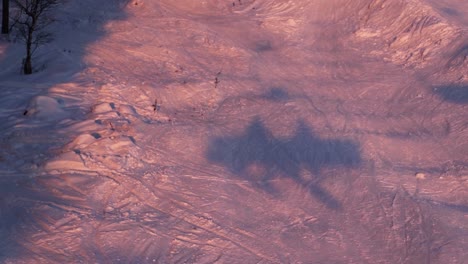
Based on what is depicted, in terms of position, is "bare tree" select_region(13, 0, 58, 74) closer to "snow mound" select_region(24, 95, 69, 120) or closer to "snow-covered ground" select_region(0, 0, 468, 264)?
"snow-covered ground" select_region(0, 0, 468, 264)

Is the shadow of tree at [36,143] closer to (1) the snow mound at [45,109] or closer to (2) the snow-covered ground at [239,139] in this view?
(2) the snow-covered ground at [239,139]

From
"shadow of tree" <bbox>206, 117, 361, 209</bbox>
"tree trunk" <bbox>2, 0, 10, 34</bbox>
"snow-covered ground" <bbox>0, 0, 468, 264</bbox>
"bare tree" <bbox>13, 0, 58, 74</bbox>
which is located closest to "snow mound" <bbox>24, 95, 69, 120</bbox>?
"snow-covered ground" <bbox>0, 0, 468, 264</bbox>

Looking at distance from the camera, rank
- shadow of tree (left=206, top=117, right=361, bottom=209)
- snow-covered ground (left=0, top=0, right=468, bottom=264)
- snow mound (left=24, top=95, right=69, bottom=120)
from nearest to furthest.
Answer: snow-covered ground (left=0, top=0, right=468, bottom=264) < shadow of tree (left=206, top=117, right=361, bottom=209) < snow mound (left=24, top=95, right=69, bottom=120)

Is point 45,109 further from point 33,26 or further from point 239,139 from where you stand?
point 239,139

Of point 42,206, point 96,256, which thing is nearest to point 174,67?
point 42,206

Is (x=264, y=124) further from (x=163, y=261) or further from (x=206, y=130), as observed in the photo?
(x=163, y=261)

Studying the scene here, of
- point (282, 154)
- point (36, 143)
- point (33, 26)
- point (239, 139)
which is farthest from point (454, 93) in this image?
point (33, 26)
